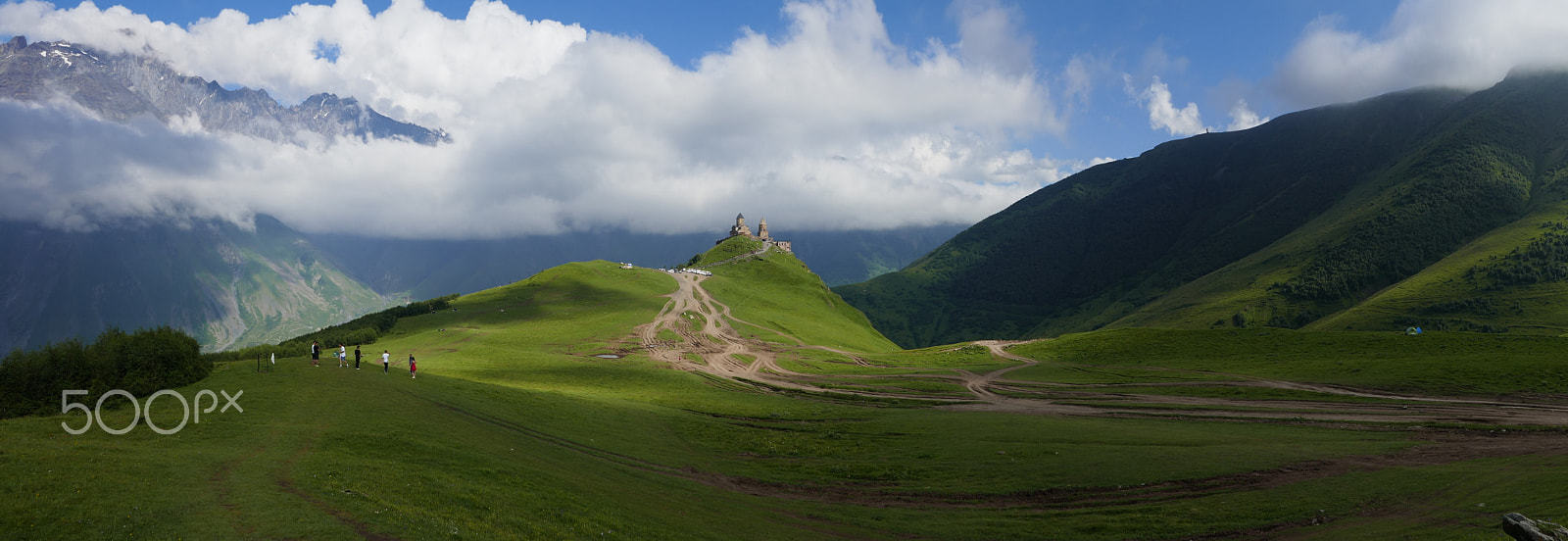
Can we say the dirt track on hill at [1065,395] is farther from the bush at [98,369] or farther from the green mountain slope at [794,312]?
the bush at [98,369]

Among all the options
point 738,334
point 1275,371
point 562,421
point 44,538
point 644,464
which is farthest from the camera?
point 738,334

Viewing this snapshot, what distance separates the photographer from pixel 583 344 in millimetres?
97438

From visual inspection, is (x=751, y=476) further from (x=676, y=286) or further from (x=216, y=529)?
(x=676, y=286)

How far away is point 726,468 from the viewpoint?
4003 cm

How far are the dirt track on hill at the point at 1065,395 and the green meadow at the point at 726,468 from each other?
3512mm

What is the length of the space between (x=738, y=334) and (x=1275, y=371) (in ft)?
263

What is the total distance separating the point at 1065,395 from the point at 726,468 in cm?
4638

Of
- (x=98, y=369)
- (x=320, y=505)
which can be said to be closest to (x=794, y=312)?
(x=98, y=369)

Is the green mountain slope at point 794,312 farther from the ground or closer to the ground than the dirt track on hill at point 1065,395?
farther from the ground

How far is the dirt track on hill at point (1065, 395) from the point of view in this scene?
5059cm

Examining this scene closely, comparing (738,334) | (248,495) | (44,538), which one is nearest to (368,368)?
(248,495)

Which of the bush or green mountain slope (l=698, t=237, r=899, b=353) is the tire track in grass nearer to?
the bush

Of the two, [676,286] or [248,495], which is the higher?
[676,286]

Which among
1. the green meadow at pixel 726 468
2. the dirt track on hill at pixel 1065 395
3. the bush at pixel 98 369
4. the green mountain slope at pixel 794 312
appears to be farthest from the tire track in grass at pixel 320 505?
the green mountain slope at pixel 794 312
